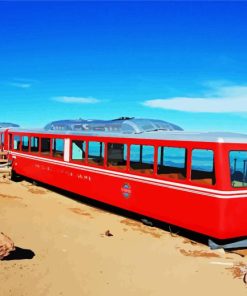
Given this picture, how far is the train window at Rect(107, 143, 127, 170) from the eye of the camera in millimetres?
12883

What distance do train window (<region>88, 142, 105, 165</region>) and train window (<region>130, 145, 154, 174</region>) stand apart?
3.93 feet

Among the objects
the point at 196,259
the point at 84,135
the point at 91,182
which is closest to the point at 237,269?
the point at 196,259

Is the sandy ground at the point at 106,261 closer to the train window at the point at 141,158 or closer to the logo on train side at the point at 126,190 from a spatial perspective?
the logo on train side at the point at 126,190

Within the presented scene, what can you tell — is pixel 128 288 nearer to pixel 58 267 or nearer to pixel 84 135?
pixel 58 267

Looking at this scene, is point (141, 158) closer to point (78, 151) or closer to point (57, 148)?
point (78, 151)

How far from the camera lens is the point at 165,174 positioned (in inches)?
433

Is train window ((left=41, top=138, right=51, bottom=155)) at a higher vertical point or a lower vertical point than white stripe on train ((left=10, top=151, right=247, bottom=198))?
higher

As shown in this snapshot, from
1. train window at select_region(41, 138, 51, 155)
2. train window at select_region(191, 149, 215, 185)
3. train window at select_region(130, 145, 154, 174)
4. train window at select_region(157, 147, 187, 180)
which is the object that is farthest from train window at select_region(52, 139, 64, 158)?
train window at select_region(191, 149, 215, 185)

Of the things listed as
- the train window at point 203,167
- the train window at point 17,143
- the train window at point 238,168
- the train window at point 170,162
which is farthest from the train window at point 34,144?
the train window at point 238,168

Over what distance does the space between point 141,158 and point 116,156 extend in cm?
79

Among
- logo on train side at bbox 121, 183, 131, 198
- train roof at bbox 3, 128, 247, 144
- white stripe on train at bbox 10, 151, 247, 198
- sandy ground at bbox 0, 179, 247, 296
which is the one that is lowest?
sandy ground at bbox 0, 179, 247, 296

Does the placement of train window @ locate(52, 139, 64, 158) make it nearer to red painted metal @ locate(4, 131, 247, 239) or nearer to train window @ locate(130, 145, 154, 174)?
red painted metal @ locate(4, 131, 247, 239)

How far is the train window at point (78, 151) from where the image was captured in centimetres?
1455

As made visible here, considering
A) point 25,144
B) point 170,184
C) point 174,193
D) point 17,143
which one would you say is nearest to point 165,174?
point 170,184
